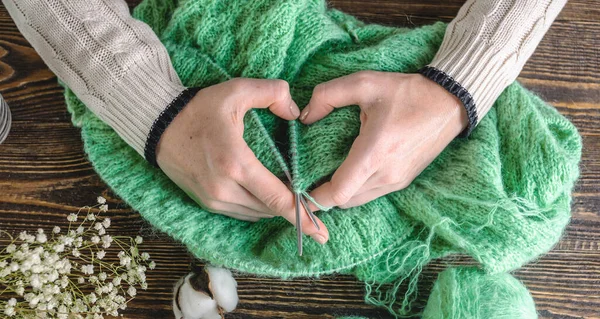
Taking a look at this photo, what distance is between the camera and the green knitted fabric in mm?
949

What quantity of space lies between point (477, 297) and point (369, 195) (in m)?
0.25

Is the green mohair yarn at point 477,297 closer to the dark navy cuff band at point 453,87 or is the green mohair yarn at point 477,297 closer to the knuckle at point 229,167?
the dark navy cuff band at point 453,87

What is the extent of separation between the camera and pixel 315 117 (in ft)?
3.22

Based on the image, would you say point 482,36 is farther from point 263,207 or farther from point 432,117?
point 263,207

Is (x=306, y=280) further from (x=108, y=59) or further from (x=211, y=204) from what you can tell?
(x=108, y=59)

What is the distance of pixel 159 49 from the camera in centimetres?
100

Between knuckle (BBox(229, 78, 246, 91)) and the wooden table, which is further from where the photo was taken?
the wooden table

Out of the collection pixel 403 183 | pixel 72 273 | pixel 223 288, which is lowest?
pixel 72 273

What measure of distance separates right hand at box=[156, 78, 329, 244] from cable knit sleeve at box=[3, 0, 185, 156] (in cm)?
6

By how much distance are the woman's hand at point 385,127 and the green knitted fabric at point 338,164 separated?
0.04m

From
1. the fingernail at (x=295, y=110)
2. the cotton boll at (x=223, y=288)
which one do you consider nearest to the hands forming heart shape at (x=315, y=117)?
the fingernail at (x=295, y=110)

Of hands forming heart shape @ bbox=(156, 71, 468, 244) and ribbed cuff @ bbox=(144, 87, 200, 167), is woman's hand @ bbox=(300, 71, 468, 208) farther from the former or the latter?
ribbed cuff @ bbox=(144, 87, 200, 167)

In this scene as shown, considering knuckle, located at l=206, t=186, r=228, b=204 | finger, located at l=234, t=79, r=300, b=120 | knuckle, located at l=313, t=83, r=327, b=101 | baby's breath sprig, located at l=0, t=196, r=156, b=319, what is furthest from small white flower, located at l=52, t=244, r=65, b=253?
knuckle, located at l=313, t=83, r=327, b=101

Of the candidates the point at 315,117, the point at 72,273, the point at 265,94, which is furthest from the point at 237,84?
the point at 72,273
